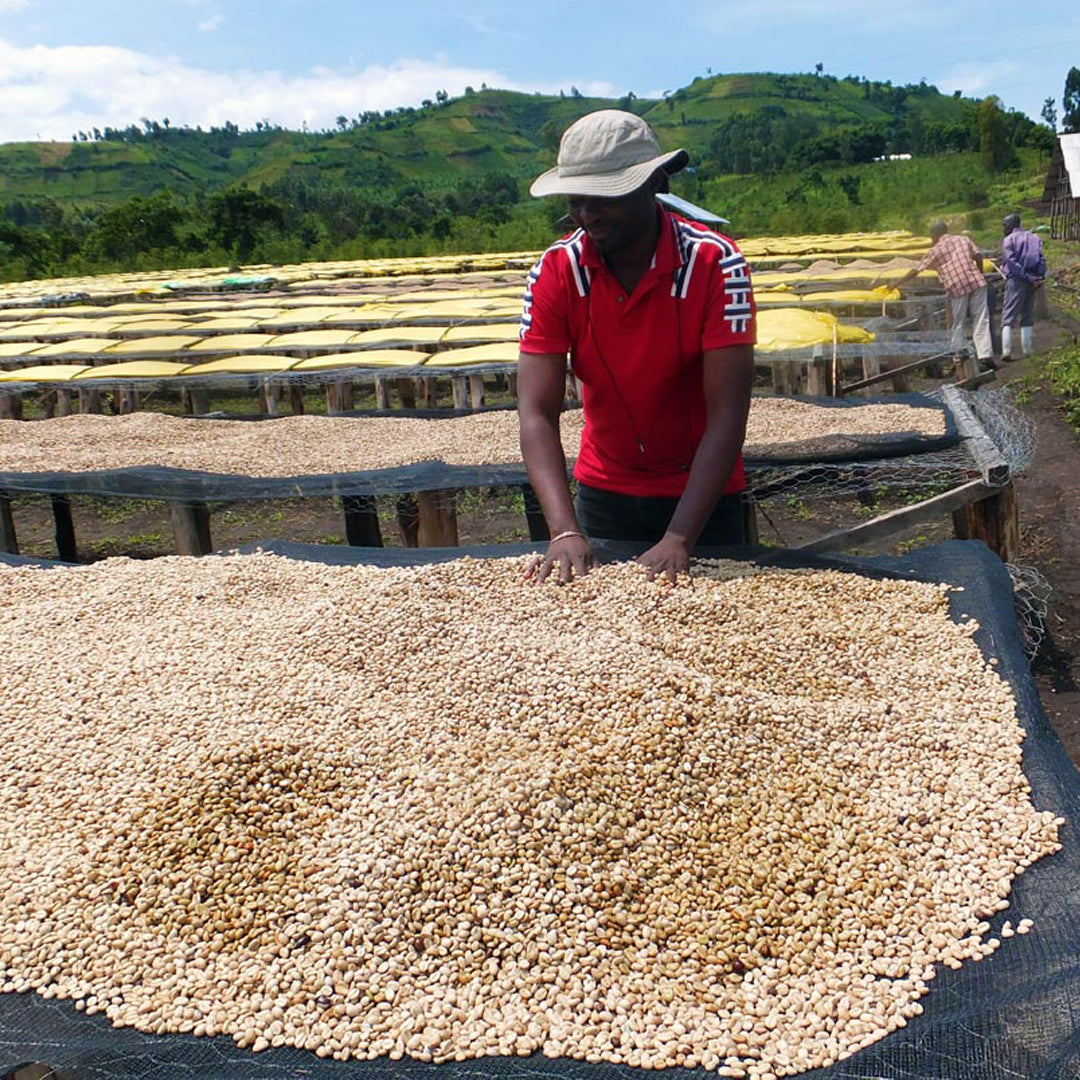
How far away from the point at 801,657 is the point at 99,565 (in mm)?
2325

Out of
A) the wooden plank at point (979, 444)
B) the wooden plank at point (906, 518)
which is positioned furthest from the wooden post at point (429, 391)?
the wooden plank at point (906, 518)

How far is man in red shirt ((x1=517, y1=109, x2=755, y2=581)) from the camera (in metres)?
2.14

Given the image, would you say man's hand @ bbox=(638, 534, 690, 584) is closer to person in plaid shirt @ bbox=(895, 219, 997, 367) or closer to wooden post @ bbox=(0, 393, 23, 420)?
wooden post @ bbox=(0, 393, 23, 420)

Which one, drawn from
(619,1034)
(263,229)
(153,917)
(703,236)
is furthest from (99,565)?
(263,229)

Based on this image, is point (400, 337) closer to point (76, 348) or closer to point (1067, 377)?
point (76, 348)

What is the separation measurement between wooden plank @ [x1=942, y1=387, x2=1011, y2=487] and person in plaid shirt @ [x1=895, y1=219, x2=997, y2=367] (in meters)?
5.04

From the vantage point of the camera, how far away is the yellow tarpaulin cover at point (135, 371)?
830 centimetres

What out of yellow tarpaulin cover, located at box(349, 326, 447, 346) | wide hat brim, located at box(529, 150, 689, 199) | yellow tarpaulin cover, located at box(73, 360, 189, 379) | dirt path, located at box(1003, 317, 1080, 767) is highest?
wide hat brim, located at box(529, 150, 689, 199)

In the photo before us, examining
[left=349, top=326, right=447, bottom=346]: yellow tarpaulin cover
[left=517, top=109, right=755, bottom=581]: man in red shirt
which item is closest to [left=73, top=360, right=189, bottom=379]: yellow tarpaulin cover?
[left=349, top=326, right=447, bottom=346]: yellow tarpaulin cover

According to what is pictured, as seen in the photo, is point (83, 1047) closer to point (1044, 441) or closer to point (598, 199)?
point (598, 199)

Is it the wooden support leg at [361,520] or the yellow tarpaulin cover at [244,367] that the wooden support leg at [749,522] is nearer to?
the wooden support leg at [361,520]

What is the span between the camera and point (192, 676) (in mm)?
2297

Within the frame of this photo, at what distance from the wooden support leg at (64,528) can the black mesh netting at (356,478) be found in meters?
0.40

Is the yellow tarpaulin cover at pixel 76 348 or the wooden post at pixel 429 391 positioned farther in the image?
the yellow tarpaulin cover at pixel 76 348
